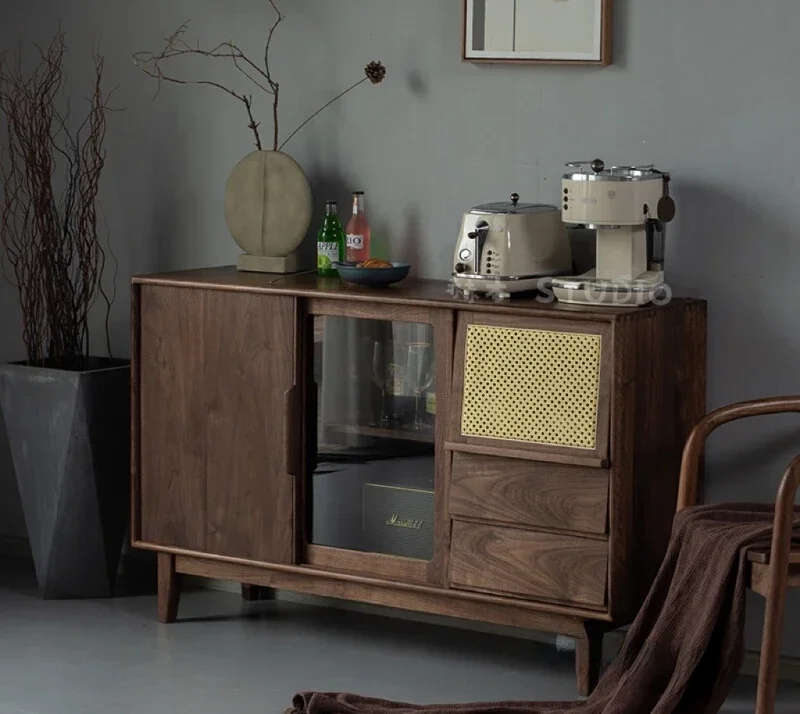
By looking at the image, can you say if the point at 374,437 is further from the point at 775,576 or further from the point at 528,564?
the point at 775,576

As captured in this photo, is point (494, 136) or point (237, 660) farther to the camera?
point (494, 136)

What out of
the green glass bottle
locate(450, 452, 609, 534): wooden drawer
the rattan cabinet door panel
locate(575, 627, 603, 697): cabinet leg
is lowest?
locate(575, 627, 603, 697): cabinet leg

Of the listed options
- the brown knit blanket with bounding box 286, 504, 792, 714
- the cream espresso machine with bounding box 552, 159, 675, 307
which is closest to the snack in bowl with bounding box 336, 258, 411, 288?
the cream espresso machine with bounding box 552, 159, 675, 307

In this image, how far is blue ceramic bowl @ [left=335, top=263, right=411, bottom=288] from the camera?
3.52 metres

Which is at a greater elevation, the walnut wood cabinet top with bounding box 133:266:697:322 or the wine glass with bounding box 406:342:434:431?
the walnut wood cabinet top with bounding box 133:266:697:322

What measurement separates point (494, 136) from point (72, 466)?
1403mm

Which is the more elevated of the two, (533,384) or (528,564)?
(533,384)

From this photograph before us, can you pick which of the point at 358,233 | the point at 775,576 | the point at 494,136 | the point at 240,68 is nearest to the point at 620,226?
the point at 494,136

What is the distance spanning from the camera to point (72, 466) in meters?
3.96

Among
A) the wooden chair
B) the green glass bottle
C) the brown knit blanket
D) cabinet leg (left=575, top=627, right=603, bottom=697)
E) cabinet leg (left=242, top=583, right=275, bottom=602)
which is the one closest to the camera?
the wooden chair

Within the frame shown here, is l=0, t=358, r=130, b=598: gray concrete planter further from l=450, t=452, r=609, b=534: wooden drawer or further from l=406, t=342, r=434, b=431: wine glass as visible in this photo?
l=450, t=452, r=609, b=534: wooden drawer

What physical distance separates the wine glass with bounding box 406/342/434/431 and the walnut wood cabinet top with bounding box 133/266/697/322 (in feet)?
0.39

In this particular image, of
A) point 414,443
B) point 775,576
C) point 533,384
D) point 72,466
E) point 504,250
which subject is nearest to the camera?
point 775,576

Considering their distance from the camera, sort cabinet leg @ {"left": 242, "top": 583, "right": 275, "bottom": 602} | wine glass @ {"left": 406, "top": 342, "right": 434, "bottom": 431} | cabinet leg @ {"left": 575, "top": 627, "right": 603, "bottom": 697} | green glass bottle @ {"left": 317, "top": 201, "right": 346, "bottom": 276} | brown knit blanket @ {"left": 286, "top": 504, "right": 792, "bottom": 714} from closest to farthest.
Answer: brown knit blanket @ {"left": 286, "top": 504, "right": 792, "bottom": 714}, cabinet leg @ {"left": 575, "top": 627, "right": 603, "bottom": 697}, wine glass @ {"left": 406, "top": 342, "right": 434, "bottom": 431}, green glass bottle @ {"left": 317, "top": 201, "right": 346, "bottom": 276}, cabinet leg @ {"left": 242, "top": 583, "right": 275, "bottom": 602}
